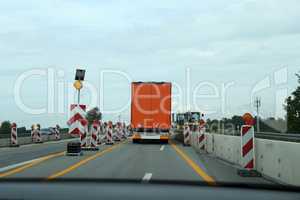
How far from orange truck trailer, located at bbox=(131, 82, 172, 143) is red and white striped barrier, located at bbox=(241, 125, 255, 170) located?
19952 mm

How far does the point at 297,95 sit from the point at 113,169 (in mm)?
62146

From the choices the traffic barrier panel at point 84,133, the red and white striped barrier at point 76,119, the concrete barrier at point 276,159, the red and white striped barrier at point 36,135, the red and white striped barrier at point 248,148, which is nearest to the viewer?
the concrete barrier at point 276,159

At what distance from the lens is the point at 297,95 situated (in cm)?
7294

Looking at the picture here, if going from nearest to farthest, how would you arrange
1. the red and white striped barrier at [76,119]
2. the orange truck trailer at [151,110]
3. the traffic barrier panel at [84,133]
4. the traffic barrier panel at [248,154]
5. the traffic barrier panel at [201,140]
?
the traffic barrier panel at [248,154], the red and white striped barrier at [76,119], the traffic barrier panel at [84,133], the traffic barrier panel at [201,140], the orange truck trailer at [151,110]

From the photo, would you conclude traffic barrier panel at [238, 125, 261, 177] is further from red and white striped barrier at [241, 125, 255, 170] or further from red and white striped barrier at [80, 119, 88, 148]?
red and white striped barrier at [80, 119, 88, 148]

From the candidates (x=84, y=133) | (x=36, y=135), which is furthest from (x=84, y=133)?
(x=36, y=135)

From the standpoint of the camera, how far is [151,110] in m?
35.3

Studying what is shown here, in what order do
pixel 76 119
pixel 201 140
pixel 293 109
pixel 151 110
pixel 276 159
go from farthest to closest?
pixel 293 109 < pixel 151 110 < pixel 201 140 < pixel 76 119 < pixel 276 159

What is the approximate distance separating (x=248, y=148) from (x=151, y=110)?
2084 cm

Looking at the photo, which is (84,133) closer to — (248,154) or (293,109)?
(248,154)

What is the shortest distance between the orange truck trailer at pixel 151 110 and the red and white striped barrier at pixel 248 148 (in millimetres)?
19952

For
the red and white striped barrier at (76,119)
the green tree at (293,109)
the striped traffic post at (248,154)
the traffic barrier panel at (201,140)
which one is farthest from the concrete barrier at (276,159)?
the green tree at (293,109)

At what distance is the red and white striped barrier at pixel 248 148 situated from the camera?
1438 centimetres

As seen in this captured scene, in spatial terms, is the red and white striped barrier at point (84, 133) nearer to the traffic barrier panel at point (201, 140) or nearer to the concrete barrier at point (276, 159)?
the traffic barrier panel at point (201, 140)
